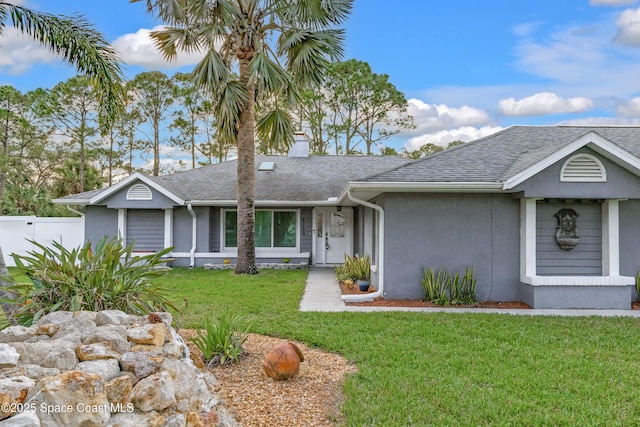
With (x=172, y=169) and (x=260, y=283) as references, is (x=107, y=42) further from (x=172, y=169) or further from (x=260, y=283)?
(x=172, y=169)

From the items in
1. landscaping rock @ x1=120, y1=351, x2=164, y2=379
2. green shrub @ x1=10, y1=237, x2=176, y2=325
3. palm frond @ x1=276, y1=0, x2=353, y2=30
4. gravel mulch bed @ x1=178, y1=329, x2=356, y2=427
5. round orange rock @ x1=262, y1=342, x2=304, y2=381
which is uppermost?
palm frond @ x1=276, y1=0, x2=353, y2=30

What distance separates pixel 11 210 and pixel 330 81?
1899cm

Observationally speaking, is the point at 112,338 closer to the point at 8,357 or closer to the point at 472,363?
the point at 8,357

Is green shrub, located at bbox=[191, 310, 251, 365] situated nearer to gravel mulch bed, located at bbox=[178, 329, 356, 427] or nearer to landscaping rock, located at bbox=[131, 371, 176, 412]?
gravel mulch bed, located at bbox=[178, 329, 356, 427]

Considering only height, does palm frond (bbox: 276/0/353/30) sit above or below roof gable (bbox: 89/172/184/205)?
above

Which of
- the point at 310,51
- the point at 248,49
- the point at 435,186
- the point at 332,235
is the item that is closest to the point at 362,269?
the point at 435,186

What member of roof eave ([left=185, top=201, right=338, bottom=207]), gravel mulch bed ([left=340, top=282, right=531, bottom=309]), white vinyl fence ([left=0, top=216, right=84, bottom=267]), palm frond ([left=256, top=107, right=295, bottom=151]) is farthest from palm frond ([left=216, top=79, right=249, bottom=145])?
white vinyl fence ([left=0, top=216, right=84, bottom=267])

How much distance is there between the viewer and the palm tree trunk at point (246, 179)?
12.2m

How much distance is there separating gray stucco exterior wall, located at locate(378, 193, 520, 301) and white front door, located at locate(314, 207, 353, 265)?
22.7 feet

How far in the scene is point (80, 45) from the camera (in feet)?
22.9

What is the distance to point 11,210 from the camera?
66.2 feet

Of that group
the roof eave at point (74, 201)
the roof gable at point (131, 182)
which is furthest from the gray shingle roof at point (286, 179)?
the roof gable at point (131, 182)

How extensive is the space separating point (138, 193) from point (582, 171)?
12591 millimetres

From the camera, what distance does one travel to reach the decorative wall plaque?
28.9 feet
